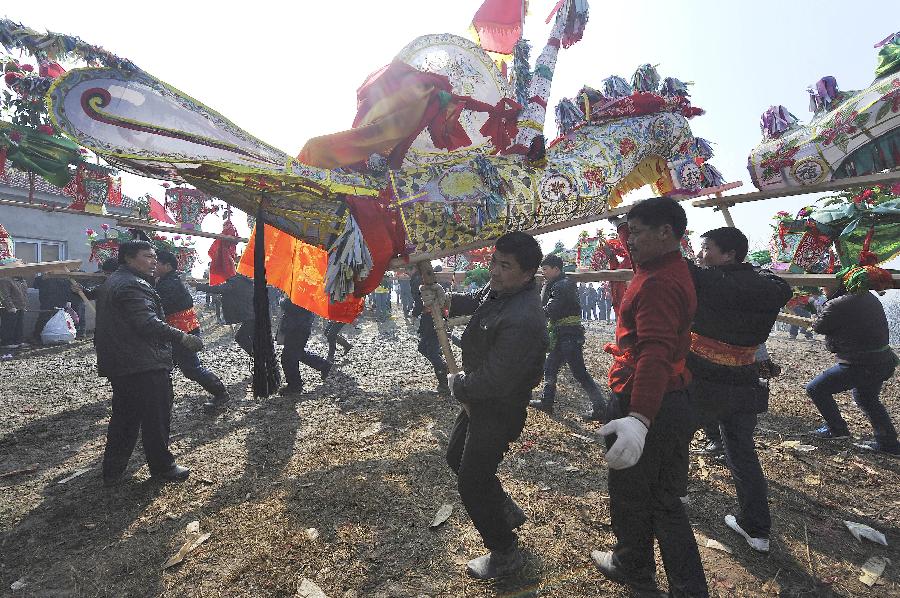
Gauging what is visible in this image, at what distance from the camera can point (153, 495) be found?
12.9ft

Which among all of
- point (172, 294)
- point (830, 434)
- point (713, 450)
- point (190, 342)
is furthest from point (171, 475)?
point (830, 434)

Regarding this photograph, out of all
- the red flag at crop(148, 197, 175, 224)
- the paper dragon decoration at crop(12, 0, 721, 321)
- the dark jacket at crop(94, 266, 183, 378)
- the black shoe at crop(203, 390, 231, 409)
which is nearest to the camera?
the paper dragon decoration at crop(12, 0, 721, 321)

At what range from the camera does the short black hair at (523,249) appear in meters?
2.72

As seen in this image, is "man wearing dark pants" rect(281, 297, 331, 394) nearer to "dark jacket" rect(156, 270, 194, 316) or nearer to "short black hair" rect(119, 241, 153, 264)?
"dark jacket" rect(156, 270, 194, 316)

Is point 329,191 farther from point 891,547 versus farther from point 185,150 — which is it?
point 891,547

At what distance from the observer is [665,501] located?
7.88 feet

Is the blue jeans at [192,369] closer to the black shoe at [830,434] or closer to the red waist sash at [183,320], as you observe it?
the red waist sash at [183,320]

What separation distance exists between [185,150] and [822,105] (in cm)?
531

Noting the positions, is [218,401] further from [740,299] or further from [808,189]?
[808,189]

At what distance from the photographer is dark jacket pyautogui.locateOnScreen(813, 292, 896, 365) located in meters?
4.47

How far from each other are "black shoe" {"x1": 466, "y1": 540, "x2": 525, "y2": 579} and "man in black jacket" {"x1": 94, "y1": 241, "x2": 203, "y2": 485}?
3175 millimetres

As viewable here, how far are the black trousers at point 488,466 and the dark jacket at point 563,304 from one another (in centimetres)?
370

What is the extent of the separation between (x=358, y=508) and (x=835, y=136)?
4941mm

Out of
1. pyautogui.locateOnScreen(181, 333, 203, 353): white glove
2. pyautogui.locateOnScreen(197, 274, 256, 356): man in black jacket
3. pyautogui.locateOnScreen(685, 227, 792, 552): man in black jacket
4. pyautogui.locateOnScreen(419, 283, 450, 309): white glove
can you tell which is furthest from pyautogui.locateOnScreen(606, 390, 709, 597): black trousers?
pyautogui.locateOnScreen(197, 274, 256, 356): man in black jacket
